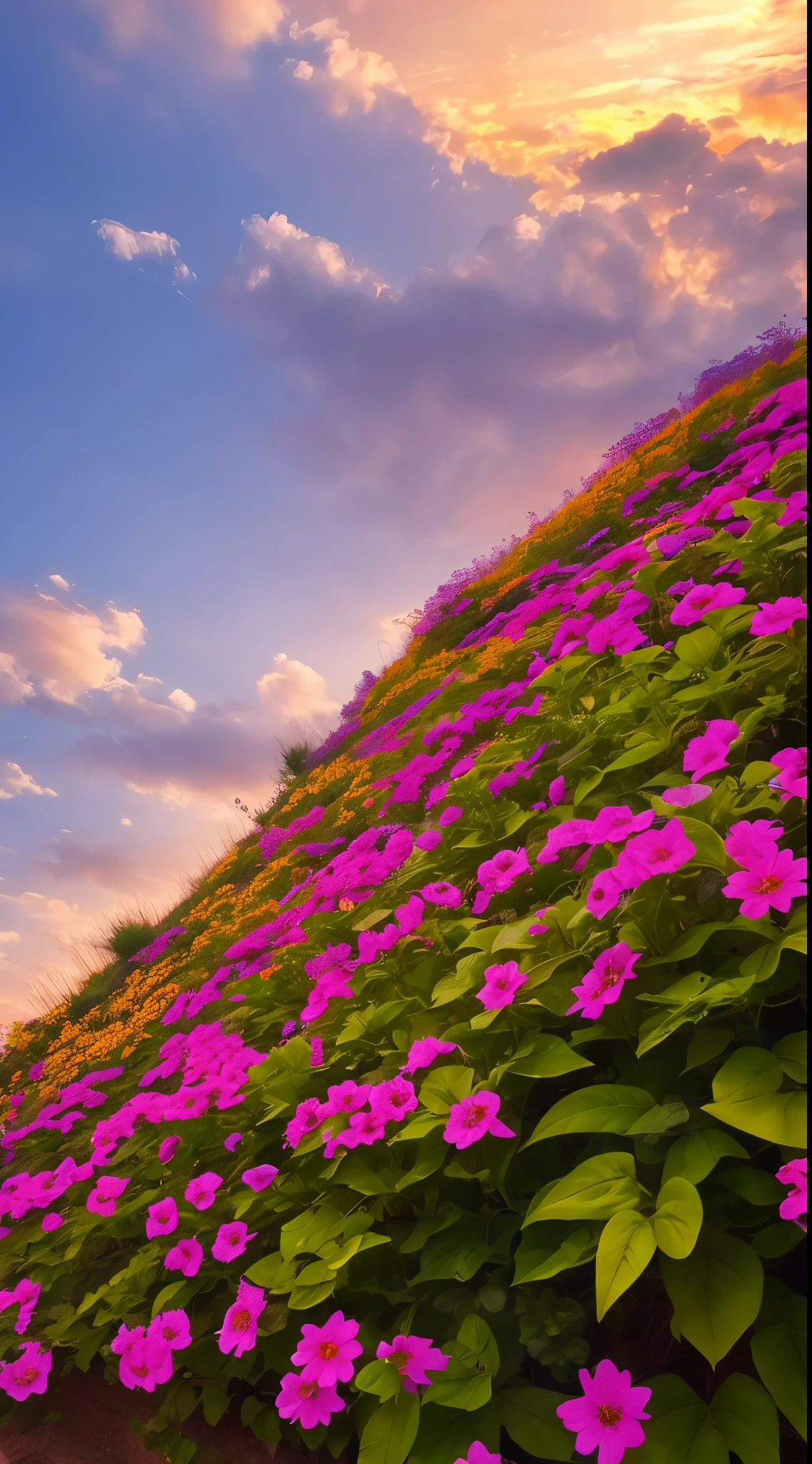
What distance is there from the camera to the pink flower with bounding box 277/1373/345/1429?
172 centimetres

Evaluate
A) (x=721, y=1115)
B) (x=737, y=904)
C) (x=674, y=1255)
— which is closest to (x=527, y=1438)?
(x=674, y=1255)

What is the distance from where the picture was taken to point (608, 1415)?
54.4 inches

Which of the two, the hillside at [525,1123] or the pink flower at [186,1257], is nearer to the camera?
the hillside at [525,1123]

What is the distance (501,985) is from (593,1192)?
49cm

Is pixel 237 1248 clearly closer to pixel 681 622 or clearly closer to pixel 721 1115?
pixel 721 1115

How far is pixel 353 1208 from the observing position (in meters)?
2.12

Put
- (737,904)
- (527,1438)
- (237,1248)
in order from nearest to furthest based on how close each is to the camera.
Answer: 1. (527,1438)
2. (737,904)
3. (237,1248)

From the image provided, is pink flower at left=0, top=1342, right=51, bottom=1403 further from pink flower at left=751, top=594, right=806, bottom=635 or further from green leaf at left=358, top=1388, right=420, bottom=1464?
pink flower at left=751, top=594, right=806, bottom=635

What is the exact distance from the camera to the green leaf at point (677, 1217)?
131 centimetres

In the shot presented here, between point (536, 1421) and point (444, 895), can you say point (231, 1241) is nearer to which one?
point (536, 1421)

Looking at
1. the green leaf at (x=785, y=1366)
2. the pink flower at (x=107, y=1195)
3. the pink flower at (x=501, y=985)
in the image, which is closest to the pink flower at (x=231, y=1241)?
the pink flower at (x=107, y=1195)

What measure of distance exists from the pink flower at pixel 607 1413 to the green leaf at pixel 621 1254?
12cm

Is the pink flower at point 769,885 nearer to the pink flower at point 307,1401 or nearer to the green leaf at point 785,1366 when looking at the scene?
the green leaf at point 785,1366

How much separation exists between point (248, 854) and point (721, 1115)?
7.91m
